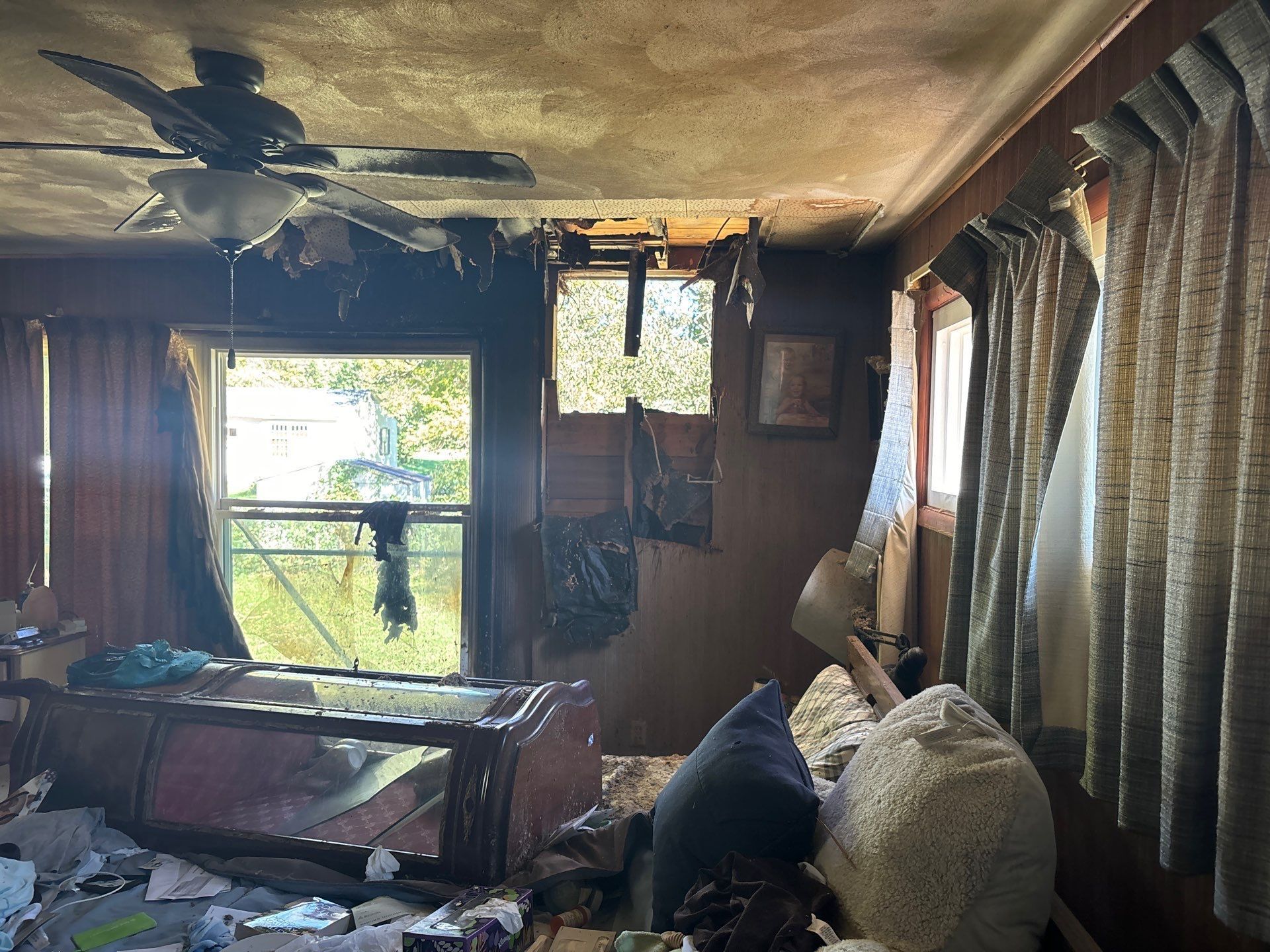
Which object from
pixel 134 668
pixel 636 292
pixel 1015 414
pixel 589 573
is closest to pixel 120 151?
pixel 134 668

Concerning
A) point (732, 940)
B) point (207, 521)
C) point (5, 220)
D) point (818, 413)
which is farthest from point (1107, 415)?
point (5, 220)

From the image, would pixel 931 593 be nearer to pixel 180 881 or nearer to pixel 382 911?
pixel 382 911

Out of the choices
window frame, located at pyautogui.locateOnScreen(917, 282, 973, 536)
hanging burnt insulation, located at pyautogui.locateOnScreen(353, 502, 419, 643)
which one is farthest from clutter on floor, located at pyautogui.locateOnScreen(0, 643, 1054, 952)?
hanging burnt insulation, located at pyautogui.locateOnScreen(353, 502, 419, 643)

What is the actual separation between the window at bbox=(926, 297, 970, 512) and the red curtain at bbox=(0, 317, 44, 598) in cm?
418

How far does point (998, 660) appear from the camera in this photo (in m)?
1.91

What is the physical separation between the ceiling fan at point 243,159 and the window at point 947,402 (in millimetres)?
1804

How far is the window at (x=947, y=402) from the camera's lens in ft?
9.84

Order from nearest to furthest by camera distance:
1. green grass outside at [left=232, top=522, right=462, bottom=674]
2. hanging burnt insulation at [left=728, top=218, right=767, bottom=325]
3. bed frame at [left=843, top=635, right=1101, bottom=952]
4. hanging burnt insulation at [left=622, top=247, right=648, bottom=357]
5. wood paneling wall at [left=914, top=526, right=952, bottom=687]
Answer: bed frame at [left=843, top=635, right=1101, bottom=952] < wood paneling wall at [left=914, top=526, right=952, bottom=687] < hanging burnt insulation at [left=728, top=218, right=767, bottom=325] < hanging burnt insulation at [left=622, top=247, right=648, bottom=357] < green grass outside at [left=232, top=522, right=462, bottom=674]

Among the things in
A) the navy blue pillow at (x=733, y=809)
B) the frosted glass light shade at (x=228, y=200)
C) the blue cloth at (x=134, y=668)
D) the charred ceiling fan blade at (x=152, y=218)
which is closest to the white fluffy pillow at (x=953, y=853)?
the navy blue pillow at (x=733, y=809)

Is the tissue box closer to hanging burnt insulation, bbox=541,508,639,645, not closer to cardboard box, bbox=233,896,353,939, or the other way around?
cardboard box, bbox=233,896,353,939

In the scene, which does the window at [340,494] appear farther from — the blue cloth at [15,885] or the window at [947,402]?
the window at [947,402]

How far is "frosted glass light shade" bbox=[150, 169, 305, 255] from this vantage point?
1.75 metres

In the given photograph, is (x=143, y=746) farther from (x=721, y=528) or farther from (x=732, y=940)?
(x=721, y=528)

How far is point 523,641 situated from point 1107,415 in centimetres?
295
